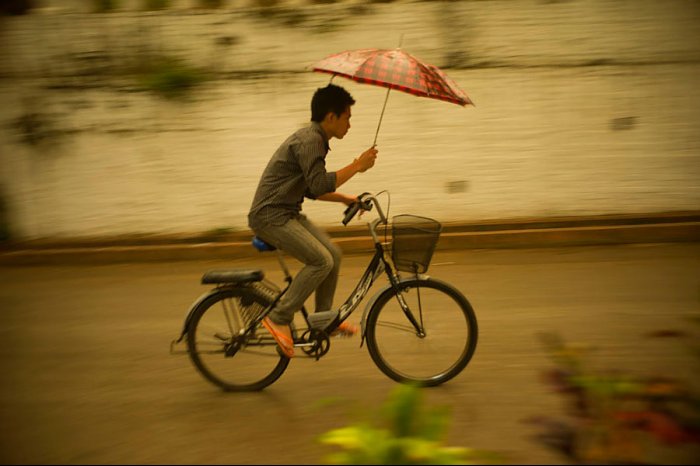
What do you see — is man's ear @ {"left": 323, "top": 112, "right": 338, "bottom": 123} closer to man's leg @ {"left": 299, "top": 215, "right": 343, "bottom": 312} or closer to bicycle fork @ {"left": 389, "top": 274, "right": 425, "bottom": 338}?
man's leg @ {"left": 299, "top": 215, "right": 343, "bottom": 312}

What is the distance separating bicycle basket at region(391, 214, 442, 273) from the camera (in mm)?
4324

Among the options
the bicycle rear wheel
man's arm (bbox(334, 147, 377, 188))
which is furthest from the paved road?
man's arm (bbox(334, 147, 377, 188))

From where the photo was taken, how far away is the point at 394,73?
432 centimetres

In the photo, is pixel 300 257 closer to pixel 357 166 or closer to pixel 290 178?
pixel 290 178

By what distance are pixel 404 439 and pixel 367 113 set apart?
696 centimetres

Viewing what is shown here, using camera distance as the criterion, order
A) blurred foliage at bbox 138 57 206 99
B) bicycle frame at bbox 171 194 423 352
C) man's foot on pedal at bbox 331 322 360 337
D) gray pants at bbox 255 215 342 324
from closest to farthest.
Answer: gray pants at bbox 255 215 342 324, bicycle frame at bbox 171 194 423 352, man's foot on pedal at bbox 331 322 360 337, blurred foliage at bbox 138 57 206 99

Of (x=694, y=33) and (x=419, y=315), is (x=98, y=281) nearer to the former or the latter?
(x=419, y=315)

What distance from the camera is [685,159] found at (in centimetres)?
923

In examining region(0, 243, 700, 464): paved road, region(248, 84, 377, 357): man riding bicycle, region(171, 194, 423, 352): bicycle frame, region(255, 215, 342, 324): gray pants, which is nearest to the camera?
region(0, 243, 700, 464): paved road

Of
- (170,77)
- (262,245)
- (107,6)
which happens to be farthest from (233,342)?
(107,6)

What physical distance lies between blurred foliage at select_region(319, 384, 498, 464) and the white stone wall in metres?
6.58

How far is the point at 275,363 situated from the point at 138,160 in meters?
5.25

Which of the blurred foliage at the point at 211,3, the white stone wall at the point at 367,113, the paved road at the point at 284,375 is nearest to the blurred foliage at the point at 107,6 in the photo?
the white stone wall at the point at 367,113

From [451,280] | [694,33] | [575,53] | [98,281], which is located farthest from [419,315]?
[694,33]
